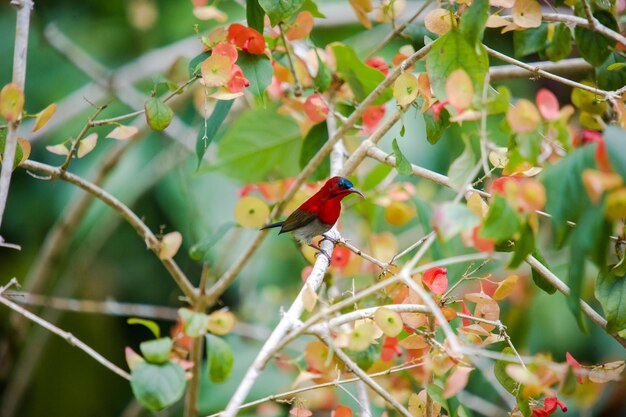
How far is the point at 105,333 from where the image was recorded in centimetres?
462

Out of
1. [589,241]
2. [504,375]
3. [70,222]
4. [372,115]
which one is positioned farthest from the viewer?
[70,222]

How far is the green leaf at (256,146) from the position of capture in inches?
102

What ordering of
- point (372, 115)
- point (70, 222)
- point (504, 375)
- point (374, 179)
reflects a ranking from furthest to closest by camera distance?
1. point (70, 222)
2. point (374, 179)
3. point (372, 115)
4. point (504, 375)

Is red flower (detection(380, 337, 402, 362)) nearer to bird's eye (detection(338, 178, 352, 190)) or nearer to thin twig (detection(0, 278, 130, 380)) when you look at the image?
bird's eye (detection(338, 178, 352, 190))

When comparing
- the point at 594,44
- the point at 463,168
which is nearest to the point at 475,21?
the point at 463,168

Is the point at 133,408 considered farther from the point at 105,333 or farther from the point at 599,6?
the point at 599,6

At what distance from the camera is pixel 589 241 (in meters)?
1.04

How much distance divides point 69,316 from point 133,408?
162 centimetres

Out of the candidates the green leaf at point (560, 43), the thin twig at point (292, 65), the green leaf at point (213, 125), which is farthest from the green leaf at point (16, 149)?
the green leaf at point (560, 43)

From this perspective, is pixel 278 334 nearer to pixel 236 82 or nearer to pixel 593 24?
pixel 236 82

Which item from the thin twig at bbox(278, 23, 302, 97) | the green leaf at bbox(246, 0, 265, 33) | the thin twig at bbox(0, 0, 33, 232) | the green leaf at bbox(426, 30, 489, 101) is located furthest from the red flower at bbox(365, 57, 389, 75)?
the thin twig at bbox(0, 0, 33, 232)

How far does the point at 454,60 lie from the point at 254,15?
595mm

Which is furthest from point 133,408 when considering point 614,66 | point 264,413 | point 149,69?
point 614,66

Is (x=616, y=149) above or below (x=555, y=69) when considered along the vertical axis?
above
